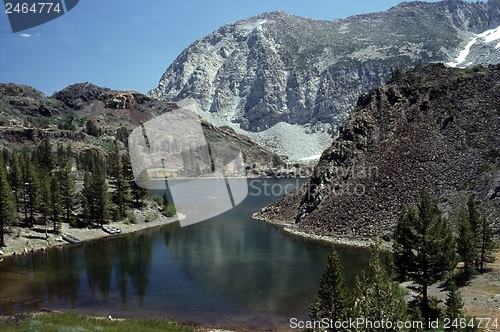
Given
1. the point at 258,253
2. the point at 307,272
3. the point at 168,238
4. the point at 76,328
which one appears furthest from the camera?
the point at 168,238

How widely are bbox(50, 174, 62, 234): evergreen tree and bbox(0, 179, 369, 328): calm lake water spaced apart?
5277 mm

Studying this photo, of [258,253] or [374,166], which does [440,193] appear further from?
[258,253]

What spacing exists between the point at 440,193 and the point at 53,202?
5468cm

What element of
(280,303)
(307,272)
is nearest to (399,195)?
(307,272)

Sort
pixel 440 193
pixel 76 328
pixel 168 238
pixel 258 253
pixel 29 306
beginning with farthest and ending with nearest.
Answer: pixel 168 238 → pixel 440 193 → pixel 258 253 → pixel 29 306 → pixel 76 328

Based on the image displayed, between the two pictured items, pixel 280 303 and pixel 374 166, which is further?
pixel 374 166

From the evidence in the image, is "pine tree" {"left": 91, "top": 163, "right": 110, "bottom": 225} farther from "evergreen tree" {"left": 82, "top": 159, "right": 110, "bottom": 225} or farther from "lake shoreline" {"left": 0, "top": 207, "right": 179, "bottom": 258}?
"lake shoreline" {"left": 0, "top": 207, "right": 179, "bottom": 258}

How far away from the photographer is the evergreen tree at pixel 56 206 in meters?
51.6

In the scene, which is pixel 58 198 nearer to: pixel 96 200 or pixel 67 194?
pixel 67 194

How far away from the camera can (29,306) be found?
93.8 feet

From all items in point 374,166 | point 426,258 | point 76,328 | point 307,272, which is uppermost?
point 374,166

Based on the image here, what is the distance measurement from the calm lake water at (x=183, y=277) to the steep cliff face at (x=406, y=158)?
7.02m

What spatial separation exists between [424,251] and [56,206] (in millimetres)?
48223

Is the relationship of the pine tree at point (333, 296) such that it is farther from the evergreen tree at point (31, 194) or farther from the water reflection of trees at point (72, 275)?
the evergreen tree at point (31, 194)
